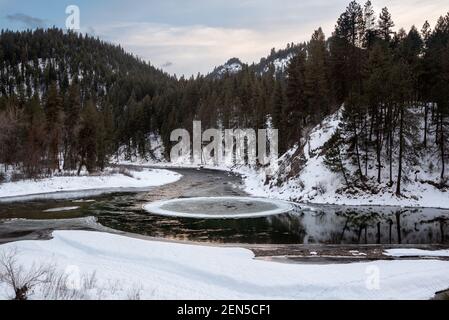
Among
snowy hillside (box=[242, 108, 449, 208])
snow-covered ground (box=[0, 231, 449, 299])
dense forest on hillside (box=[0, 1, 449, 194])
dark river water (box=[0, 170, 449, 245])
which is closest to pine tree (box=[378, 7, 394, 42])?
dense forest on hillside (box=[0, 1, 449, 194])

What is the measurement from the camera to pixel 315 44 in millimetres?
72438

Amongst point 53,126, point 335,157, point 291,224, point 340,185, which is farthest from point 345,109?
point 53,126

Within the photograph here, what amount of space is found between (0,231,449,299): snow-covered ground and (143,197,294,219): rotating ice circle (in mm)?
12780

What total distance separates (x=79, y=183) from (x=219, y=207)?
89.7 ft

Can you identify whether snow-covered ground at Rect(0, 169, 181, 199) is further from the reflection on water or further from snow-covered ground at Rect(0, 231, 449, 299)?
snow-covered ground at Rect(0, 231, 449, 299)

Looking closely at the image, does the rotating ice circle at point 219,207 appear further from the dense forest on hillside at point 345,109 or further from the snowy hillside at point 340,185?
the dense forest on hillside at point 345,109

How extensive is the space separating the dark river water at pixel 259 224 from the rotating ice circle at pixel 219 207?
4.33ft

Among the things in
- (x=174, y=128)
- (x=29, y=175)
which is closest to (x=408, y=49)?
(x=29, y=175)

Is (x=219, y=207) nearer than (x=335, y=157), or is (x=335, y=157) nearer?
(x=219, y=207)

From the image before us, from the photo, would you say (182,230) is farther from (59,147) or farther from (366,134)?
(59,147)

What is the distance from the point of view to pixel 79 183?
190 ft

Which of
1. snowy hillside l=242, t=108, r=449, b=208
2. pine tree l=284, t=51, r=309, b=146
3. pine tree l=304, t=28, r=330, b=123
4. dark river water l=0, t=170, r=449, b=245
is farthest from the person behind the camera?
pine tree l=284, t=51, r=309, b=146

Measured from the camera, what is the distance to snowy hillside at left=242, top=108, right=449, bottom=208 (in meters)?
41.9

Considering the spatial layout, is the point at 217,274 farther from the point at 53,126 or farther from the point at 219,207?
the point at 53,126
